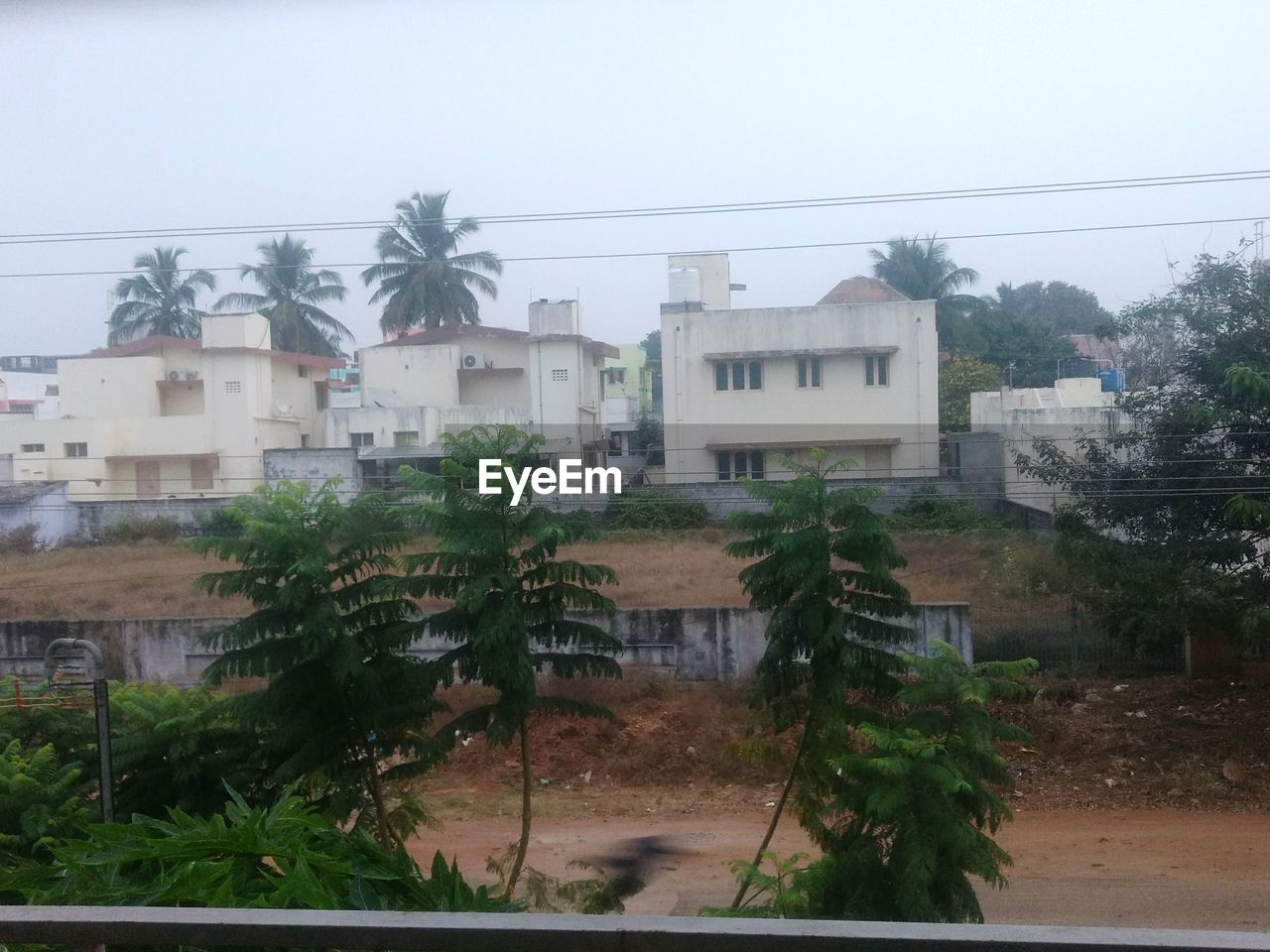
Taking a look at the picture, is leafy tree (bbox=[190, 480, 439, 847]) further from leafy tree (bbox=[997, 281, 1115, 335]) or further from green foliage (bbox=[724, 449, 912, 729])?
leafy tree (bbox=[997, 281, 1115, 335])

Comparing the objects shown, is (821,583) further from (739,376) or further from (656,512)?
(739,376)

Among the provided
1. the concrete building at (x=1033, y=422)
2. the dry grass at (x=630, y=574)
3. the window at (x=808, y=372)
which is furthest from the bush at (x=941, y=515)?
the window at (x=808, y=372)

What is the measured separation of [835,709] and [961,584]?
26.0ft

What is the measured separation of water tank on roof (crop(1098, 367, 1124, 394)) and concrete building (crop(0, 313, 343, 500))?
389 inches

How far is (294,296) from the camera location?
16.3 metres

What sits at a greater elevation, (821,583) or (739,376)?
(739,376)

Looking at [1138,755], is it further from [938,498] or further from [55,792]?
[55,792]

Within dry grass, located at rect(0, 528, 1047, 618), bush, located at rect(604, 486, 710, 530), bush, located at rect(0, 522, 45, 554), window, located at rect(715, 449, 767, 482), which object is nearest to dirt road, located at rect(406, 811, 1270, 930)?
dry grass, located at rect(0, 528, 1047, 618)

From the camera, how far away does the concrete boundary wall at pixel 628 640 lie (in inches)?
535

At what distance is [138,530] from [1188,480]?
44.5ft

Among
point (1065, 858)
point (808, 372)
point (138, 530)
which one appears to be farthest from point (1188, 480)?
point (138, 530)

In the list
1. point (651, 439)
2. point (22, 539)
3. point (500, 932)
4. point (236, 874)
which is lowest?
point (236, 874)

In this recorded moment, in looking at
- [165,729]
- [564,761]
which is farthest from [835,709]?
[564,761]

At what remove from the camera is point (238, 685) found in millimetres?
14023
